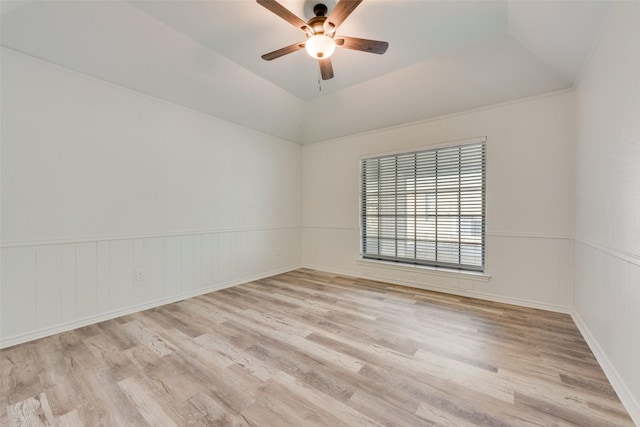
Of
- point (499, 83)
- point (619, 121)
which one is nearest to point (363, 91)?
point (499, 83)

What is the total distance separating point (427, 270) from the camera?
12.7 feet

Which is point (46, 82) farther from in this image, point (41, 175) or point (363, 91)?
point (363, 91)

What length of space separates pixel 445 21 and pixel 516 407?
3089 millimetres

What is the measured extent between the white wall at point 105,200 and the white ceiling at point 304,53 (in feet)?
0.95

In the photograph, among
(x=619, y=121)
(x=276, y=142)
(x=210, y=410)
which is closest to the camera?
(x=210, y=410)

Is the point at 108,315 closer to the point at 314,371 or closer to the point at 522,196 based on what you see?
the point at 314,371

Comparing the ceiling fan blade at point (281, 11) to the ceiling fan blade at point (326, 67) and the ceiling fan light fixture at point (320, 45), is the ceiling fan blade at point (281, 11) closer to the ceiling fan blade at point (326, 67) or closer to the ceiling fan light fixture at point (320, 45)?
the ceiling fan light fixture at point (320, 45)

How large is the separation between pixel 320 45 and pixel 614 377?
3206mm

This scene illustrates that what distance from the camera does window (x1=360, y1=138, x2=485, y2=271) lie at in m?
3.57

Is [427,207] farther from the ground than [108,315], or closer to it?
farther from the ground

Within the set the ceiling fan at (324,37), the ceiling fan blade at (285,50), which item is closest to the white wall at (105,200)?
the ceiling fan blade at (285,50)

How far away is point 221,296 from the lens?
3.62 meters

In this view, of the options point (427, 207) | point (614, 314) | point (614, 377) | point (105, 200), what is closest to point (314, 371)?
point (614, 377)

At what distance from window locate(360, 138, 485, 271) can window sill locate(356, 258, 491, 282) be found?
10 cm
